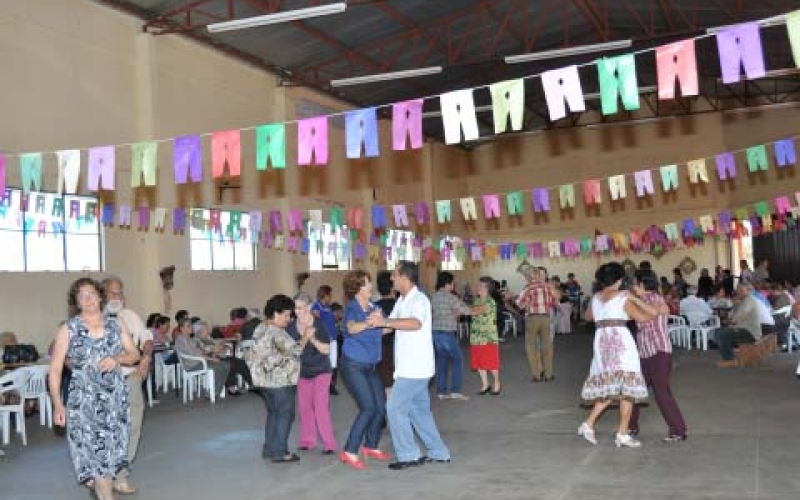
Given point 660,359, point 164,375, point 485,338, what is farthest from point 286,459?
point 164,375

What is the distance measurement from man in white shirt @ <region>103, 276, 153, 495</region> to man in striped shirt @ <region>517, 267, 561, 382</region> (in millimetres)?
5589

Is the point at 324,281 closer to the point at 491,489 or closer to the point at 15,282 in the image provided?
the point at 15,282

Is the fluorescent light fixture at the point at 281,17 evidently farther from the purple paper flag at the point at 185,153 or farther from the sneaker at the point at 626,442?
the sneaker at the point at 626,442

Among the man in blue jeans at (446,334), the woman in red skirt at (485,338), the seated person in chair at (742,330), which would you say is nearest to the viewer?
the man in blue jeans at (446,334)

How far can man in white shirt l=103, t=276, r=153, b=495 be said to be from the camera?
5789 millimetres

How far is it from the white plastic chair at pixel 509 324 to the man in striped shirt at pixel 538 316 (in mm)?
9415

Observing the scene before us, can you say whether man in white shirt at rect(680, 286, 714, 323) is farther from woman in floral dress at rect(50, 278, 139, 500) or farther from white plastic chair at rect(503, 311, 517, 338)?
woman in floral dress at rect(50, 278, 139, 500)

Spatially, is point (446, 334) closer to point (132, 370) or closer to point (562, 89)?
point (562, 89)

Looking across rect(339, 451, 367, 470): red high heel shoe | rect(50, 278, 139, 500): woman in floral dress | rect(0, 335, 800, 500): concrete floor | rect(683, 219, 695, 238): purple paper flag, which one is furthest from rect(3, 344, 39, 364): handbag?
rect(683, 219, 695, 238): purple paper flag

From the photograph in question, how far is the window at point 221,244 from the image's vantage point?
14.6 m

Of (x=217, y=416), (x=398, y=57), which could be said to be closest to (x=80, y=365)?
(x=217, y=416)

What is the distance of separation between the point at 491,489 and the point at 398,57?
13.4m

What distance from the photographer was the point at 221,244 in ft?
51.3

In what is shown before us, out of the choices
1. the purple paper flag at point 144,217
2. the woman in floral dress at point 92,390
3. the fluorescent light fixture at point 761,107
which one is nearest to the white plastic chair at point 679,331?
the purple paper flag at point 144,217
